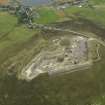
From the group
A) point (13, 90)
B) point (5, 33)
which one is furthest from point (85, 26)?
point (13, 90)

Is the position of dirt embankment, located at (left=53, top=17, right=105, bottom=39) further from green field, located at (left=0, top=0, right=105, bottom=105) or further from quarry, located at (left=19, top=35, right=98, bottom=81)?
green field, located at (left=0, top=0, right=105, bottom=105)

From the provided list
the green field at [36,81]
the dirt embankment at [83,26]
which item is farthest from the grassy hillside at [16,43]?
the dirt embankment at [83,26]

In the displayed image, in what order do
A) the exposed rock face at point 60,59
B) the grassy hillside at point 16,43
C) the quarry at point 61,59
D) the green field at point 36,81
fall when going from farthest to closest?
the grassy hillside at point 16,43 → the exposed rock face at point 60,59 → the quarry at point 61,59 → the green field at point 36,81

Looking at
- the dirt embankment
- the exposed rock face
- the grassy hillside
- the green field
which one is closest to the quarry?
the exposed rock face

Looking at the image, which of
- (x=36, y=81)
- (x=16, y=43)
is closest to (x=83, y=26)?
(x=16, y=43)

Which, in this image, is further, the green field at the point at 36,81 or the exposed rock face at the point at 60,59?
the exposed rock face at the point at 60,59

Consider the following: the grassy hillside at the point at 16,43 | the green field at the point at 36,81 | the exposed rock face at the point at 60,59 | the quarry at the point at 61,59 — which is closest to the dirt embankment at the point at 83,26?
the quarry at the point at 61,59

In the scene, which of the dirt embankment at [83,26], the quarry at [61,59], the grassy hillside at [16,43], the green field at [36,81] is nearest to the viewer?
the green field at [36,81]

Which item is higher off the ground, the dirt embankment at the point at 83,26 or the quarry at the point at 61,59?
the quarry at the point at 61,59

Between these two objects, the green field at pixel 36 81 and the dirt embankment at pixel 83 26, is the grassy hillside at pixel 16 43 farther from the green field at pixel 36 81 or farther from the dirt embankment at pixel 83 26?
the dirt embankment at pixel 83 26

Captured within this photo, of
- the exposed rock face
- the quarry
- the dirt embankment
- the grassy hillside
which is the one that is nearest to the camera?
the quarry
